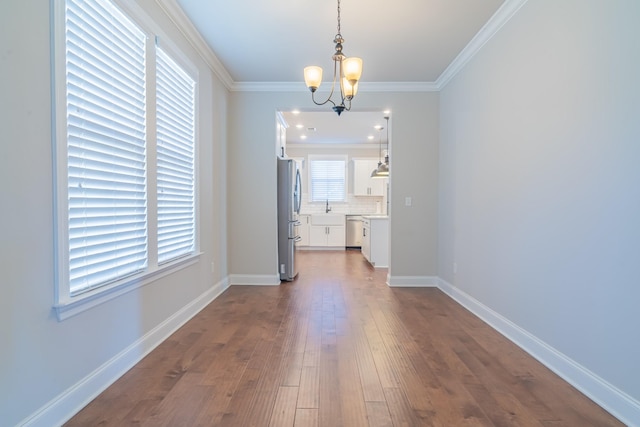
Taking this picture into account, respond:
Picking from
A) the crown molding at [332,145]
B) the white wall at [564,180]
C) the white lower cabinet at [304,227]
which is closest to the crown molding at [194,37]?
the white wall at [564,180]

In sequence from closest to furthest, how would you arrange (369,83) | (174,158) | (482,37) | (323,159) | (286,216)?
(174,158)
(482,37)
(369,83)
(286,216)
(323,159)

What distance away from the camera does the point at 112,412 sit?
5.60ft

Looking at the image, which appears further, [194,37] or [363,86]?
[363,86]

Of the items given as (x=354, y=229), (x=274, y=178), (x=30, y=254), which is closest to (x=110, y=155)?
(x=30, y=254)

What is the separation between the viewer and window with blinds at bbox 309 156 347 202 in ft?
28.4

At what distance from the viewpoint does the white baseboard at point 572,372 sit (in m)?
1.65

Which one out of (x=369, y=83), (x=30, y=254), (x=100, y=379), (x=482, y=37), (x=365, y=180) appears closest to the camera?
(x=30, y=254)

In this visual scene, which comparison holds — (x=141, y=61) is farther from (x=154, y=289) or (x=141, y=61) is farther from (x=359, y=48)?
(x=359, y=48)

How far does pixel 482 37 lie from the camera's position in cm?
311

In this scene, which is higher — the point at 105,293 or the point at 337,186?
the point at 337,186

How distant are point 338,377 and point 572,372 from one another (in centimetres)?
142

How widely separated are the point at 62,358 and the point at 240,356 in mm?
1054

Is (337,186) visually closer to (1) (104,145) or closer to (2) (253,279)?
(2) (253,279)

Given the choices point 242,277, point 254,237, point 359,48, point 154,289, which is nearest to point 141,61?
point 154,289
